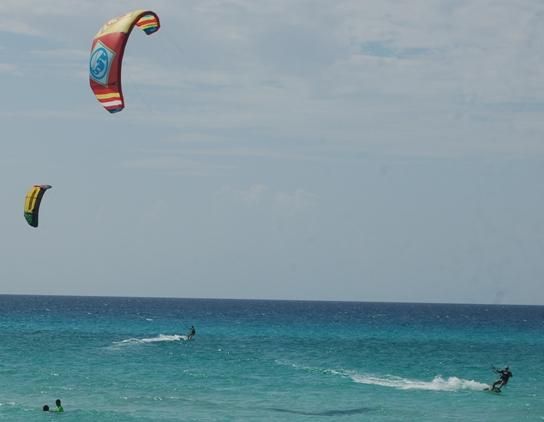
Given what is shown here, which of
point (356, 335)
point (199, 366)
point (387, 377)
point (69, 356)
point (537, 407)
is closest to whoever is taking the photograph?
point (537, 407)

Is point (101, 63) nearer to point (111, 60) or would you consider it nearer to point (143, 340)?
point (111, 60)

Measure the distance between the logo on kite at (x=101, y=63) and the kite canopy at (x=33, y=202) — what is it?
4904 millimetres

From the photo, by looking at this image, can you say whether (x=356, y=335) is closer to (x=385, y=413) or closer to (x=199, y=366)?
(x=199, y=366)

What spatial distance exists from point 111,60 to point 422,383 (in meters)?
26.9

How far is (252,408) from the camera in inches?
1521

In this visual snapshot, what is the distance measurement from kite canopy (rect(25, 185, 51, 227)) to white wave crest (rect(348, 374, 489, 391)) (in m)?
21.1

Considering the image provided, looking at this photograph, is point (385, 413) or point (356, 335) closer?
point (385, 413)

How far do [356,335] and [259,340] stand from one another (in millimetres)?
16690

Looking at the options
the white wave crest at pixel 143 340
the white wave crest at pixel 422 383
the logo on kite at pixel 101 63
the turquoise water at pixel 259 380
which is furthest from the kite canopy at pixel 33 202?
the white wave crest at pixel 143 340

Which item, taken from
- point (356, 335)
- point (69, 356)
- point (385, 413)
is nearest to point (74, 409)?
point (385, 413)

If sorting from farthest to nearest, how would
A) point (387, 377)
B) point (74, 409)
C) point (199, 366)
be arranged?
point (199, 366), point (387, 377), point (74, 409)

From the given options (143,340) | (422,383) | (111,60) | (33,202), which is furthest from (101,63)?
(143,340)

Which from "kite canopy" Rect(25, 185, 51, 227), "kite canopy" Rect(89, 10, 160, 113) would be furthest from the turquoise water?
"kite canopy" Rect(89, 10, 160, 113)

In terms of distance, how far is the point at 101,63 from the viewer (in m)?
28.3
